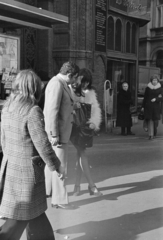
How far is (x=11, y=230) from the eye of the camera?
3.33 metres

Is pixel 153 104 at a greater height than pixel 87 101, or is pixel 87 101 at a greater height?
pixel 87 101

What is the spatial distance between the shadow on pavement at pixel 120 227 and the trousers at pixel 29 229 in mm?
941

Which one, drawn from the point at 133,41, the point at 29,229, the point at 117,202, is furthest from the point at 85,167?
A: the point at 133,41

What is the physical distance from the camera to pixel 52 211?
5137 mm

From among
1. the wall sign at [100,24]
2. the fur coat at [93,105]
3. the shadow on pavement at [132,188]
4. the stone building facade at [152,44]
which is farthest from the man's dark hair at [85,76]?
the stone building facade at [152,44]

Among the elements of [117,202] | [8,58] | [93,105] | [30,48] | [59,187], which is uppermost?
[30,48]

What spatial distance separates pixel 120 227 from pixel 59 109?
1530mm

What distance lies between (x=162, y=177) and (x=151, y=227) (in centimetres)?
245

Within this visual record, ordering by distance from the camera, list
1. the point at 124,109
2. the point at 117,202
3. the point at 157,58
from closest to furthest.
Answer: the point at 117,202 → the point at 124,109 → the point at 157,58

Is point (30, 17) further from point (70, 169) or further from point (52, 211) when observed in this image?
point (52, 211)

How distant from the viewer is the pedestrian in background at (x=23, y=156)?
10.8ft

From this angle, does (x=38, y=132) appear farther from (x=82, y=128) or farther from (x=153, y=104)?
(x=153, y=104)

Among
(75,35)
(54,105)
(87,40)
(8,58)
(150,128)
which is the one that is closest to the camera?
(54,105)

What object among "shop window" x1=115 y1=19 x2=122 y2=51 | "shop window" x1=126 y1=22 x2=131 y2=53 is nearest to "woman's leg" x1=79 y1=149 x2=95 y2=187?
"shop window" x1=115 y1=19 x2=122 y2=51
